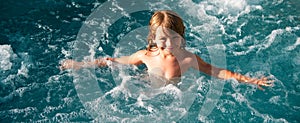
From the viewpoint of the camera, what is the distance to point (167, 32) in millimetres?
3676

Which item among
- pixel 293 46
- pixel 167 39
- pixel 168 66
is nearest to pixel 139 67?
pixel 168 66

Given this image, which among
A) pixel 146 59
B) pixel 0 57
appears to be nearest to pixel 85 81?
pixel 146 59

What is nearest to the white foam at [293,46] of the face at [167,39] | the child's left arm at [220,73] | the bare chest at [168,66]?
the child's left arm at [220,73]

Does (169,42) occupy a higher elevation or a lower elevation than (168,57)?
higher

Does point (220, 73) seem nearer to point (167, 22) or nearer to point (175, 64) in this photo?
point (175, 64)

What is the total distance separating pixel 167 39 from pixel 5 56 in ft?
6.59

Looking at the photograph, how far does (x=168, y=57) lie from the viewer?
158 inches

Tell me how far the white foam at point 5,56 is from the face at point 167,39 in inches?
69.9

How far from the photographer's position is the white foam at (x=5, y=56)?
449cm

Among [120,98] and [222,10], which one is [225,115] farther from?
[222,10]

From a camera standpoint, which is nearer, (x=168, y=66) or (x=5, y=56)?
(x=168, y=66)

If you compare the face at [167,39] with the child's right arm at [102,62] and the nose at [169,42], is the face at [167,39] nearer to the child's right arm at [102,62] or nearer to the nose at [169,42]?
the nose at [169,42]

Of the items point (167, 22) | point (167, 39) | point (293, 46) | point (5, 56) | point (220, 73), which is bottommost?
point (220, 73)

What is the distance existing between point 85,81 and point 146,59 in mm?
726
